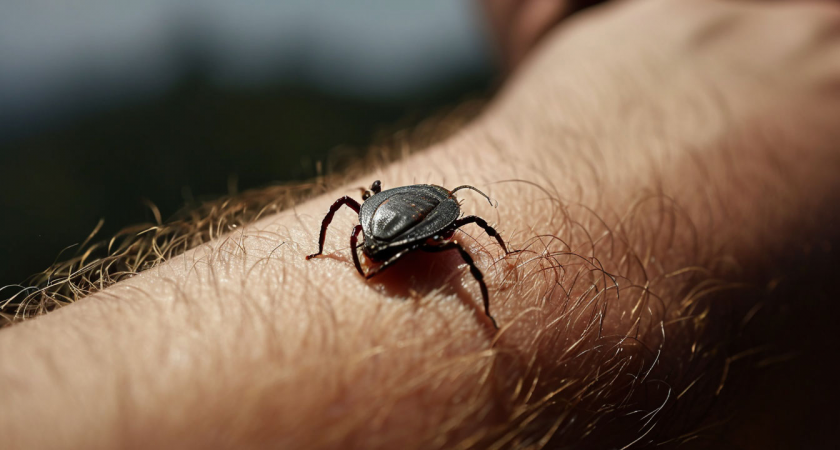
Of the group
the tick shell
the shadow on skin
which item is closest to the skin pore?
the shadow on skin

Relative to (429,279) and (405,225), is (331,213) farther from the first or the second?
Answer: (429,279)

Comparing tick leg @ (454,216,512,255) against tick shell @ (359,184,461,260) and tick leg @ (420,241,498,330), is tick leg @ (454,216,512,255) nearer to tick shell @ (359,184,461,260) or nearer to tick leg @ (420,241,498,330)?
tick shell @ (359,184,461,260)

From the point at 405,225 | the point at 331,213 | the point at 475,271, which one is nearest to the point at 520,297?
the point at 475,271

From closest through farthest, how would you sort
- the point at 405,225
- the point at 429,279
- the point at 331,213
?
the point at 429,279, the point at 405,225, the point at 331,213

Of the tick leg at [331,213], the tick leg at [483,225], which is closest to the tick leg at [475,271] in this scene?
the tick leg at [483,225]

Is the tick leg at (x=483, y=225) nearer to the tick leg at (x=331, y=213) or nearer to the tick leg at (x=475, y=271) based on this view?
the tick leg at (x=475, y=271)
